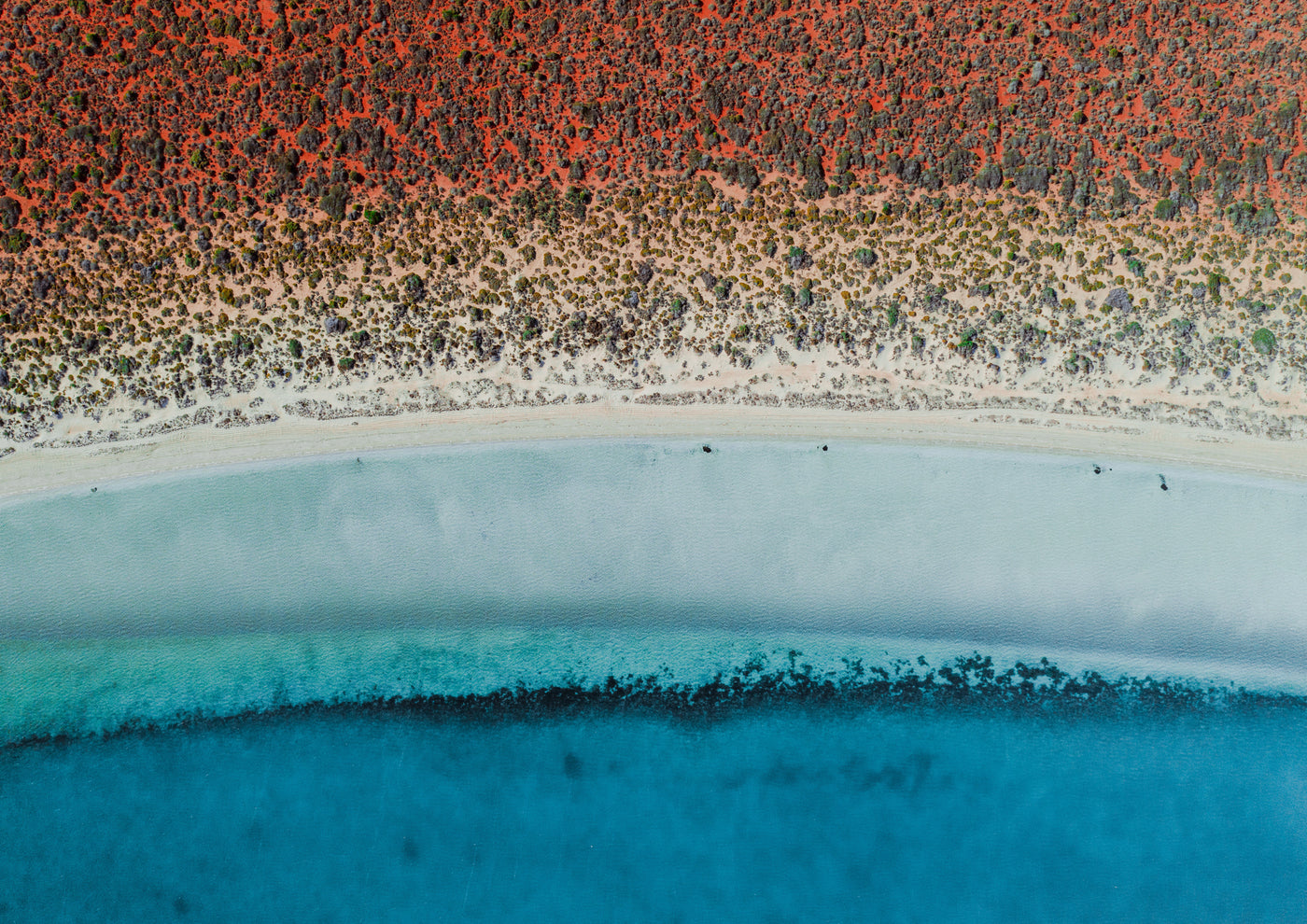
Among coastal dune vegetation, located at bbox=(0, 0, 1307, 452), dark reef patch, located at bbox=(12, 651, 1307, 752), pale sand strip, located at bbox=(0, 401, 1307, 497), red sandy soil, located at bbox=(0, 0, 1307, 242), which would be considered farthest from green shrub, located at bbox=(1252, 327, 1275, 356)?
dark reef patch, located at bbox=(12, 651, 1307, 752)

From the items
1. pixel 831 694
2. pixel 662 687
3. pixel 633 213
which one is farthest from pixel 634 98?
pixel 831 694

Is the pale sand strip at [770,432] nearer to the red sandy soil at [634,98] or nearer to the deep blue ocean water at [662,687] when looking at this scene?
the deep blue ocean water at [662,687]

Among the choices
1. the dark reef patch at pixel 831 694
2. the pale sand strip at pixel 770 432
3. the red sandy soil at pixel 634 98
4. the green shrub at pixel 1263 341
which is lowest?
the dark reef patch at pixel 831 694

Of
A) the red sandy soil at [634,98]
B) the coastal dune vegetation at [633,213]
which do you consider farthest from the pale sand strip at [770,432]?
the red sandy soil at [634,98]

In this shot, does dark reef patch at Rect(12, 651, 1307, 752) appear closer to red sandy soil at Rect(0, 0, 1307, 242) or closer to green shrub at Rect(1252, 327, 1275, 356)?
green shrub at Rect(1252, 327, 1275, 356)

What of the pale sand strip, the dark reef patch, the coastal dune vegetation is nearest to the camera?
the coastal dune vegetation

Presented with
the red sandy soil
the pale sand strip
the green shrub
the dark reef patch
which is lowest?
the dark reef patch
